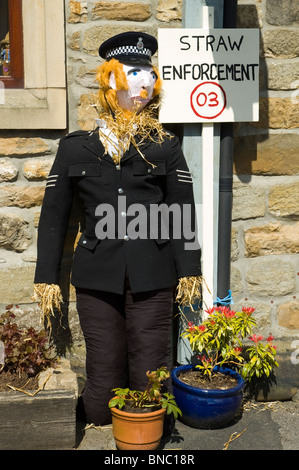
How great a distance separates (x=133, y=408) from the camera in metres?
3.44

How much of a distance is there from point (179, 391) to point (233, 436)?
409mm

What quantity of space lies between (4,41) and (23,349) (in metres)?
1.90

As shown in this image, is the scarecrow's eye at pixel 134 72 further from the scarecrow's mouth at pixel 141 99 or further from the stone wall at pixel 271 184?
the stone wall at pixel 271 184

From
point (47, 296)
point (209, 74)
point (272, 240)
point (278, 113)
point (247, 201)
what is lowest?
point (47, 296)

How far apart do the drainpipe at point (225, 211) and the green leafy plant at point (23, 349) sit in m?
1.14

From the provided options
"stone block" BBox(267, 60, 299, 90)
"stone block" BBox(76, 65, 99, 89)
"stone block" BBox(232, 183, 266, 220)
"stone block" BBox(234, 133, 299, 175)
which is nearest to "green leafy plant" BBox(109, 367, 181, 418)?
"stone block" BBox(232, 183, 266, 220)

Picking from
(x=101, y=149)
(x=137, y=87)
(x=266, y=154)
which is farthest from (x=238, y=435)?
(x=137, y=87)

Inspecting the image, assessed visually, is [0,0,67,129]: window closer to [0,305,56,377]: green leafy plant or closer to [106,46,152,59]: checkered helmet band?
[106,46,152,59]: checkered helmet band

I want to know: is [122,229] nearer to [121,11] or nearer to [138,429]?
[138,429]

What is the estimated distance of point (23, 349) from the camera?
3662mm

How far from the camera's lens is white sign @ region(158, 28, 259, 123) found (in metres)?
3.77

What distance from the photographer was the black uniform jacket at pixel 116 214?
3621 mm

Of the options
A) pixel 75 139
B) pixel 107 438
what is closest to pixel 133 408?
pixel 107 438

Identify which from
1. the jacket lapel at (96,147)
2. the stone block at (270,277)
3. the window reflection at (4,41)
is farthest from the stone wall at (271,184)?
the window reflection at (4,41)
